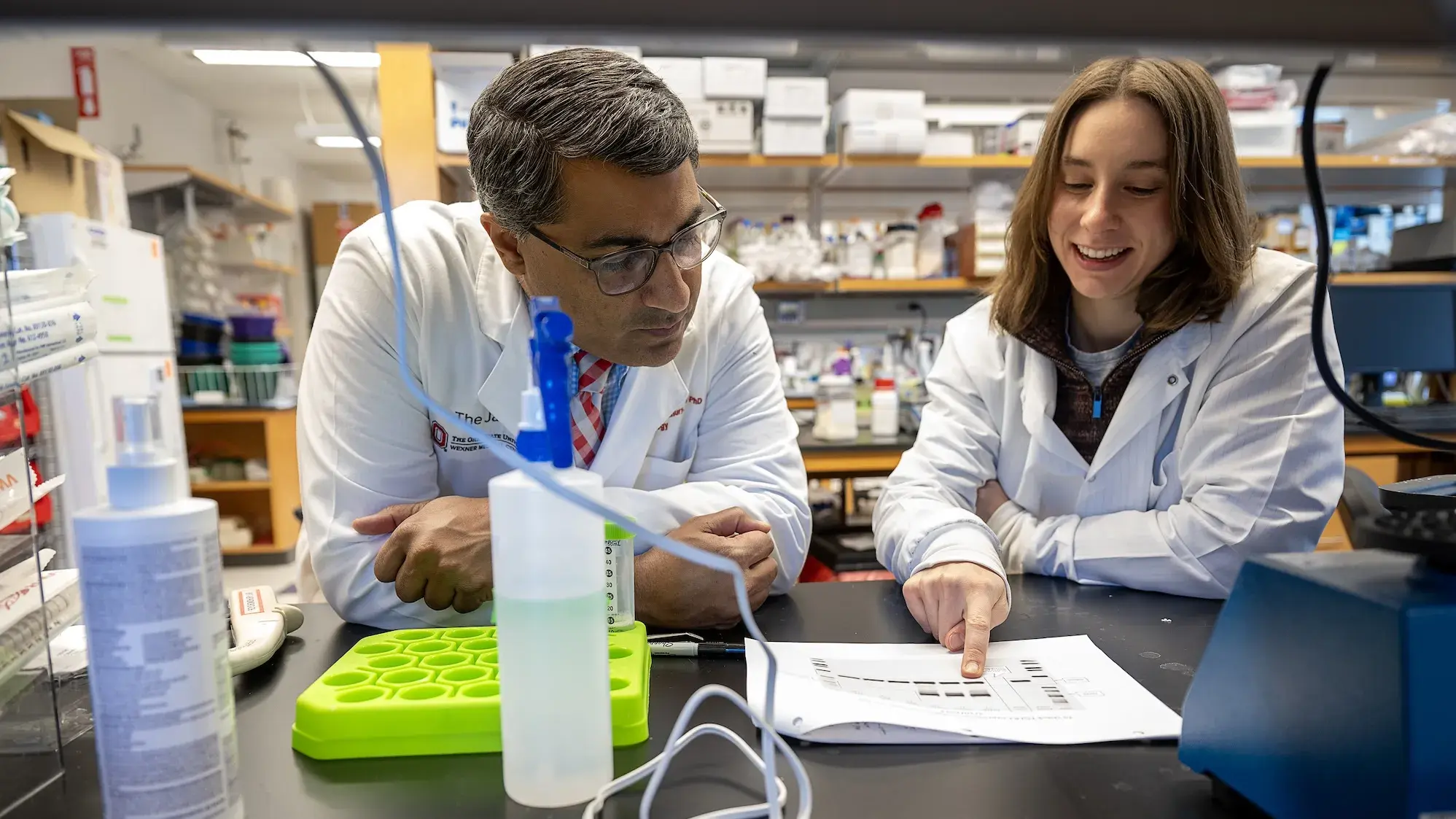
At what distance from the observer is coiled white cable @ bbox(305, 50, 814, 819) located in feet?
1.34

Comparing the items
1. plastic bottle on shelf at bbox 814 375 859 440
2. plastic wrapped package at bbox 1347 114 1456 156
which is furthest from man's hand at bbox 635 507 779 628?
plastic wrapped package at bbox 1347 114 1456 156

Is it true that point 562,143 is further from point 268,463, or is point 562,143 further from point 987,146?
point 268,463

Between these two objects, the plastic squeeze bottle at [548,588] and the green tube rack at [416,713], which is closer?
the plastic squeeze bottle at [548,588]

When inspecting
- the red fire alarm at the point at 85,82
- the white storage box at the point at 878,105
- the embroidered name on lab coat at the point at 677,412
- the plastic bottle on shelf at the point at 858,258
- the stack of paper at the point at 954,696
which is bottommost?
the stack of paper at the point at 954,696

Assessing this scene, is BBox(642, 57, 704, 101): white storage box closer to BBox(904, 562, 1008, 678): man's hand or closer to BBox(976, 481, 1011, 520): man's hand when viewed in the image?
BBox(976, 481, 1011, 520): man's hand

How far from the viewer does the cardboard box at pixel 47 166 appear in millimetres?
2555

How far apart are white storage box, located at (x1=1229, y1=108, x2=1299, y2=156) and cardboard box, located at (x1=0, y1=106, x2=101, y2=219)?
12.6 feet

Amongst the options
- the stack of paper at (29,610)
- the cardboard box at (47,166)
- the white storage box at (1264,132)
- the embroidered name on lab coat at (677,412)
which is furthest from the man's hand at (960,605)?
the cardboard box at (47,166)

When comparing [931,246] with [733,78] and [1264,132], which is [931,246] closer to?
[733,78]

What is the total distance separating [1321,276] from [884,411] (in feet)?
7.74

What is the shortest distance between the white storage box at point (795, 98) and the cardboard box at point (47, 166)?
2240mm

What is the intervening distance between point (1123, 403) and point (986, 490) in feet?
0.77

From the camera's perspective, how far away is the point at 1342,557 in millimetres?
496

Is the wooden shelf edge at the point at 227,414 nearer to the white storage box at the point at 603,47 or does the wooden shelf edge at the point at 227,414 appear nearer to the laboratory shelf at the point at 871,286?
the laboratory shelf at the point at 871,286
